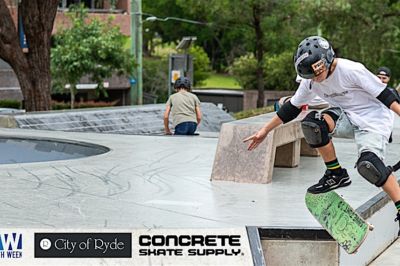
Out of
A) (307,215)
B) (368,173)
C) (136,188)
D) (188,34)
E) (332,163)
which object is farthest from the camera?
(188,34)

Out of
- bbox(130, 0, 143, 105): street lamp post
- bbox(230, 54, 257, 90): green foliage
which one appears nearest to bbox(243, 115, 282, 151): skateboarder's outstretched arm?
bbox(130, 0, 143, 105): street lamp post

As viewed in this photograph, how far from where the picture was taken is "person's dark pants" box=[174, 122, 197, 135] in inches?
546

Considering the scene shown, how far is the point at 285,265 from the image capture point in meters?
6.37

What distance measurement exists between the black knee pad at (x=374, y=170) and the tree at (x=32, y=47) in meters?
14.6

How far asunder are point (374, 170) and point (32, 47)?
14949 mm

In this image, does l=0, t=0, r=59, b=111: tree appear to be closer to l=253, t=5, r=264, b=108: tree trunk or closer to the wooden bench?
the wooden bench

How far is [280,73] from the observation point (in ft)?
149

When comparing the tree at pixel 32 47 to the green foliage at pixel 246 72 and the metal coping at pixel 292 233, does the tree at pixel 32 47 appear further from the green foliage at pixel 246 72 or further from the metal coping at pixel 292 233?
the green foliage at pixel 246 72

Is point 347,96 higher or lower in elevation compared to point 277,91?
higher

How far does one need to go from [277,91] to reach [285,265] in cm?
3901

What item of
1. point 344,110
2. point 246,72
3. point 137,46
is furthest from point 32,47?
point 246,72

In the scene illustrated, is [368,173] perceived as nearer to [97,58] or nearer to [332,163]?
[332,163]

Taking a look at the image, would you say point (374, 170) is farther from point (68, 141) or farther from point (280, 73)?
point (280, 73)

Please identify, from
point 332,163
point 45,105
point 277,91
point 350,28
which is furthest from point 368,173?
point 277,91
